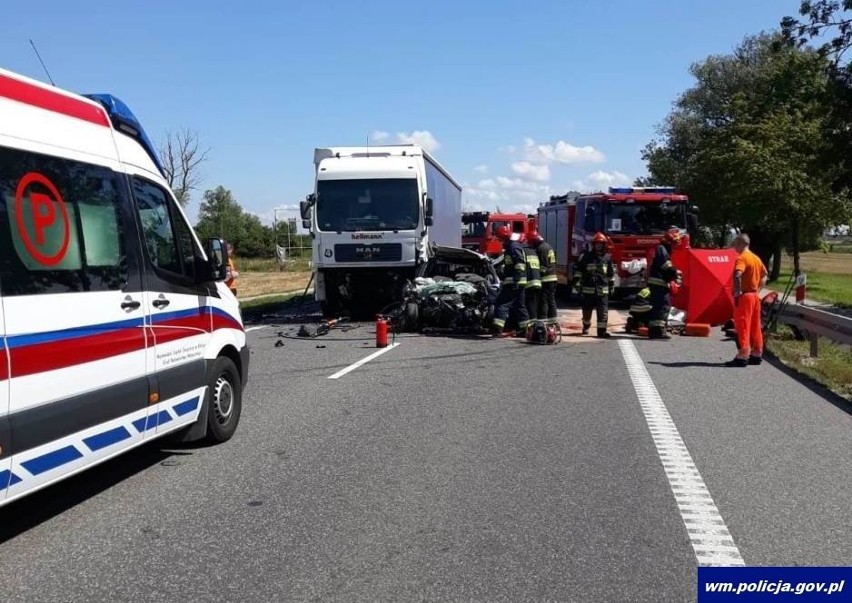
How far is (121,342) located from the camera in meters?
5.06

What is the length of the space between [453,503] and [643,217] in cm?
1605

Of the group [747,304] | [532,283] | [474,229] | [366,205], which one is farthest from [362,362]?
[474,229]

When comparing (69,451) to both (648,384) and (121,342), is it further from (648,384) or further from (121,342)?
(648,384)

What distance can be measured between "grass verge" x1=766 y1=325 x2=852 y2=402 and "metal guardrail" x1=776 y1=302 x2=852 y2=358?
0.35 m

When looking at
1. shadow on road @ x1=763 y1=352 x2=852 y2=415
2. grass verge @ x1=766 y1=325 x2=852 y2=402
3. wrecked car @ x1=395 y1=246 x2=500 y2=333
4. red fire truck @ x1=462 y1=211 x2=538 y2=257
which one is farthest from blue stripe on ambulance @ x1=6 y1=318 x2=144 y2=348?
red fire truck @ x1=462 y1=211 x2=538 y2=257

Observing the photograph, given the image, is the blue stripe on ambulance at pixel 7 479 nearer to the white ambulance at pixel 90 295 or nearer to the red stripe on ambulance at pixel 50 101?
the white ambulance at pixel 90 295

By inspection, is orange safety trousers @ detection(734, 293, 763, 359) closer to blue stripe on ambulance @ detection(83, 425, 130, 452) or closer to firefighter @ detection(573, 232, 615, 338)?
firefighter @ detection(573, 232, 615, 338)

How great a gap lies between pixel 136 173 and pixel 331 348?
7.42 metres

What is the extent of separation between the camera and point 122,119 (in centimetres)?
548

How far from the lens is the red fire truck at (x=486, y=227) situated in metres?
35.9

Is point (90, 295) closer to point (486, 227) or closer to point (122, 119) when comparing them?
point (122, 119)

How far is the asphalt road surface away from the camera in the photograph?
403 cm

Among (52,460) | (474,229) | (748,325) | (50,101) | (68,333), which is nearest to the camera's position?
(52,460)

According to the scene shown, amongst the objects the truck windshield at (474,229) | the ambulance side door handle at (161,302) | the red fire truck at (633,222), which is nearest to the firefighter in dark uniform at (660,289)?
the red fire truck at (633,222)
